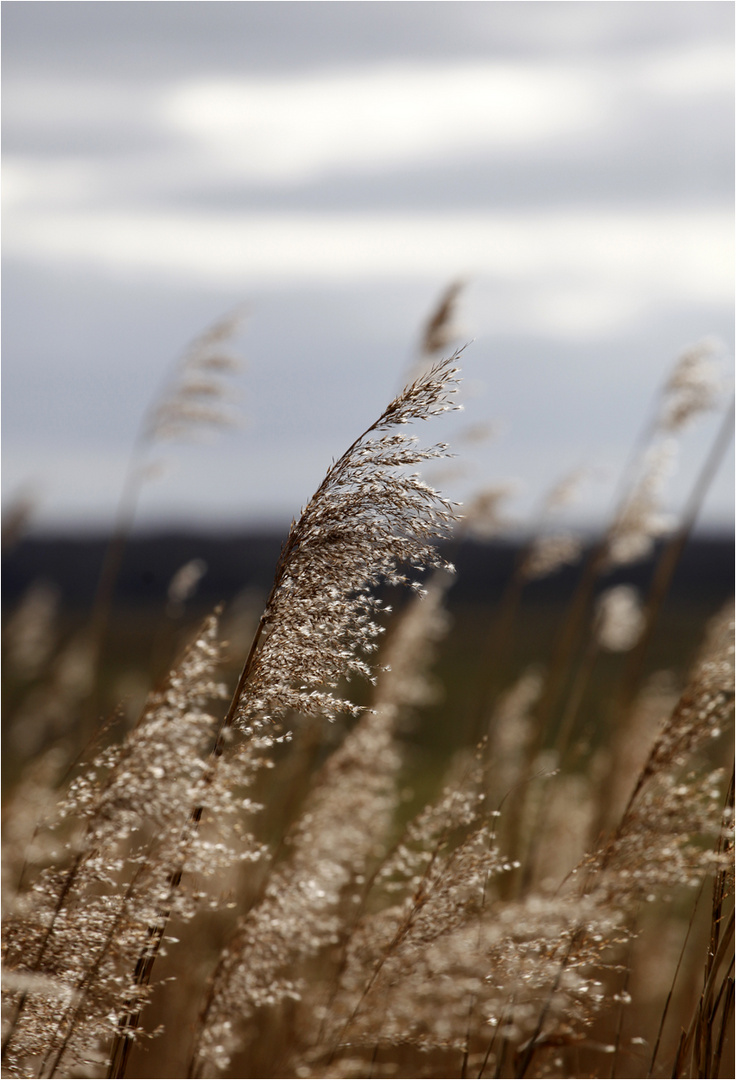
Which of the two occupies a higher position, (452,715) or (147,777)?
(452,715)

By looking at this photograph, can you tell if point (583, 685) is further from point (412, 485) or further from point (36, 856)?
point (36, 856)

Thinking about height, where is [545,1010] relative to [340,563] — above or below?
below

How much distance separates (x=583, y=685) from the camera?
3.45 meters

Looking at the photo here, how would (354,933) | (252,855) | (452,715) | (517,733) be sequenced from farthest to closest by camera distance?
(452,715)
(517,733)
(354,933)
(252,855)

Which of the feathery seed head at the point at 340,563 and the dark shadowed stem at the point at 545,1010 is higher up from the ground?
the feathery seed head at the point at 340,563

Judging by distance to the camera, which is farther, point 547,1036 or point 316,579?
point 547,1036

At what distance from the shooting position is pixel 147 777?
145 cm

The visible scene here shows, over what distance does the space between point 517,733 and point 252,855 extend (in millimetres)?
4904

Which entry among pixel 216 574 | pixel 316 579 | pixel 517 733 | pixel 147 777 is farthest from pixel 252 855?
pixel 216 574

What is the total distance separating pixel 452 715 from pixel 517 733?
142ft

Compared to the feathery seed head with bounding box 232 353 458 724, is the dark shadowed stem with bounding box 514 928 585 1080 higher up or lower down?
lower down

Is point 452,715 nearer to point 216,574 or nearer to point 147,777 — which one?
point 216,574

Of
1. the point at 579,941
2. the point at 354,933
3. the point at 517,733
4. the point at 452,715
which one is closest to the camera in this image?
the point at 579,941

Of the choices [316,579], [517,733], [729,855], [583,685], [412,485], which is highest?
[517,733]
